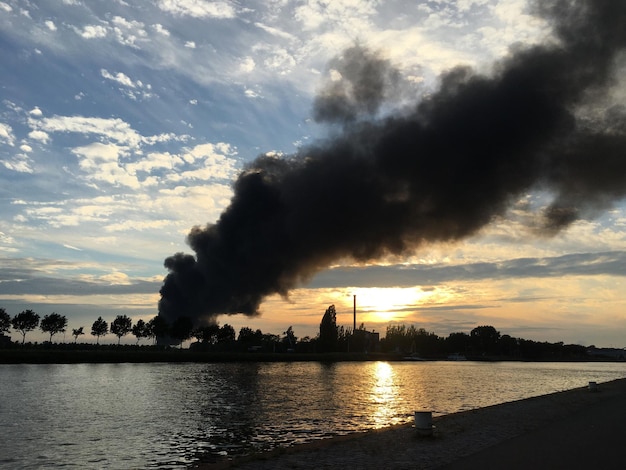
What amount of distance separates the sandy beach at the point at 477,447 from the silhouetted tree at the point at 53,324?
180766 mm

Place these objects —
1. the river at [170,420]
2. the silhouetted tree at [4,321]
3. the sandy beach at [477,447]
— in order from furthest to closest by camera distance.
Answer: the silhouetted tree at [4,321], the river at [170,420], the sandy beach at [477,447]

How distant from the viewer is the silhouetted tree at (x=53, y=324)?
181250 millimetres

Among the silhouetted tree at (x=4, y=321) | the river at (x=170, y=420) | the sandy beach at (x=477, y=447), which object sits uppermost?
the silhouetted tree at (x=4, y=321)

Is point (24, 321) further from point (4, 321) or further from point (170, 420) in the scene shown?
point (170, 420)

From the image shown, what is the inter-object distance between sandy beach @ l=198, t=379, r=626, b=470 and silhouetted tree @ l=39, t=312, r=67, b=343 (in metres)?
181

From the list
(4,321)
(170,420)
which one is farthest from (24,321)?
(170,420)

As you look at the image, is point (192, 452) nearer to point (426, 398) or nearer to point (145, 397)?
point (145, 397)

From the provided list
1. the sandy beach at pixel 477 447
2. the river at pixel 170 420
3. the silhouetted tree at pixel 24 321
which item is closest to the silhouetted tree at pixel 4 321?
the silhouetted tree at pixel 24 321

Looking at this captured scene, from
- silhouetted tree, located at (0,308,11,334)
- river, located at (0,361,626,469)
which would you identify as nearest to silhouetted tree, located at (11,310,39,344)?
silhouetted tree, located at (0,308,11,334)

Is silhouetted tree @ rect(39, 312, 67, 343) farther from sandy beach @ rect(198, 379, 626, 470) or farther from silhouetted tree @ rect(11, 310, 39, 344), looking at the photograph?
sandy beach @ rect(198, 379, 626, 470)

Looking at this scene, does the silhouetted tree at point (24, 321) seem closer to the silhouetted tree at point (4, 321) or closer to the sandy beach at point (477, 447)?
the silhouetted tree at point (4, 321)

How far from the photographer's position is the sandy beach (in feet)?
56.6

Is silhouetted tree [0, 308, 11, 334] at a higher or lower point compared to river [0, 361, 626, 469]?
higher

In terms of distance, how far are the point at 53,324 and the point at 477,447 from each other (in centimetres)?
18882
